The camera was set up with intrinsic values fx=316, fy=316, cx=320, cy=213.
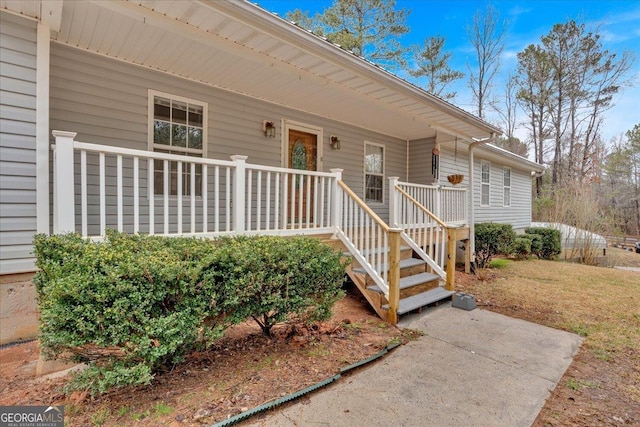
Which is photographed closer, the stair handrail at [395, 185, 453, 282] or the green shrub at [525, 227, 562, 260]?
the stair handrail at [395, 185, 453, 282]

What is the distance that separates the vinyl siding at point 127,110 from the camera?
4020 mm

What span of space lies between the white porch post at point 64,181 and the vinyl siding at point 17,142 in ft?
2.65

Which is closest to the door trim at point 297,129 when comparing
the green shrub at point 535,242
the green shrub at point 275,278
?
the green shrub at point 275,278

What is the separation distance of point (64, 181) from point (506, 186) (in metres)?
13.6

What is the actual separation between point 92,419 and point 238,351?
1.23 m

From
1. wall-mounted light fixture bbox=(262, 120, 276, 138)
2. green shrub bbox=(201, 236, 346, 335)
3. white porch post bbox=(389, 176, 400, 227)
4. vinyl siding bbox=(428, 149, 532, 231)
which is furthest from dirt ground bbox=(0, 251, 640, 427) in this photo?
vinyl siding bbox=(428, 149, 532, 231)

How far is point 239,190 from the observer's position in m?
3.83

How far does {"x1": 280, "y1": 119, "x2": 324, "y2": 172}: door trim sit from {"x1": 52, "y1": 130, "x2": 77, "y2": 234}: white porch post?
374 cm

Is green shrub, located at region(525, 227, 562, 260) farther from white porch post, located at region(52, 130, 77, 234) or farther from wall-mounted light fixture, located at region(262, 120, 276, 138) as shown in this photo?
white porch post, located at region(52, 130, 77, 234)

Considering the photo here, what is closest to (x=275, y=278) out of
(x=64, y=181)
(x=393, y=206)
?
(x=64, y=181)

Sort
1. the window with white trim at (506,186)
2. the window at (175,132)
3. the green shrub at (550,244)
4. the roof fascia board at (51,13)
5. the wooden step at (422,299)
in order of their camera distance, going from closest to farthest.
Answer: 1. the roof fascia board at (51,13)
2. the wooden step at (422,299)
3. the window at (175,132)
4. the green shrub at (550,244)
5. the window with white trim at (506,186)

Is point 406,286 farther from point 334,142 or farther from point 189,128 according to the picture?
point 189,128

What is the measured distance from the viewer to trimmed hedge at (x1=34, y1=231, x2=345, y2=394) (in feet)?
6.58

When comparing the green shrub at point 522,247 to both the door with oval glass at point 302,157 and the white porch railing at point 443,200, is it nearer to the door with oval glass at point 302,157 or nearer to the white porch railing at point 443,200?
the white porch railing at point 443,200
